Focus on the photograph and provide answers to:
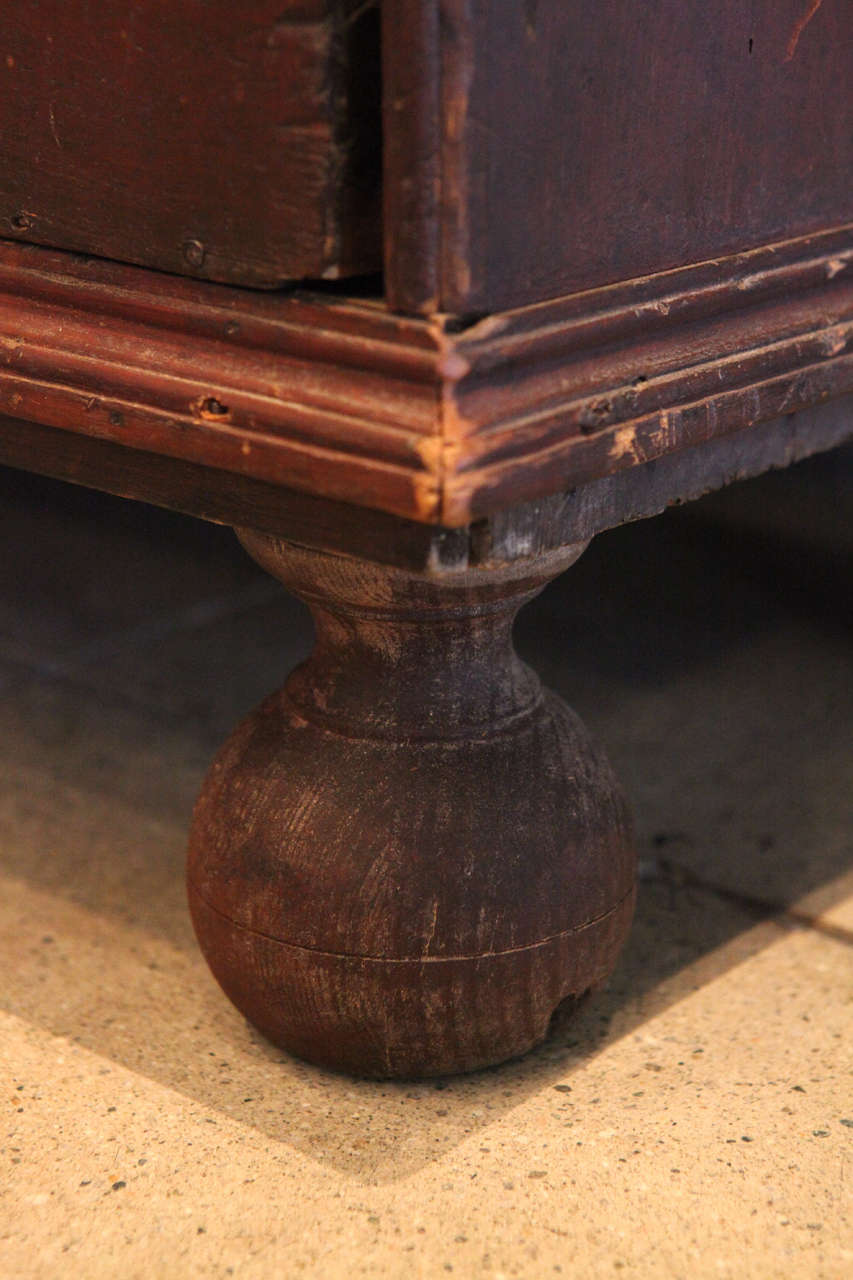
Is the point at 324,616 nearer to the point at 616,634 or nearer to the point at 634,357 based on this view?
the point at 634,357

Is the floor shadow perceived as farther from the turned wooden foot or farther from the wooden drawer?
the wooden drawer

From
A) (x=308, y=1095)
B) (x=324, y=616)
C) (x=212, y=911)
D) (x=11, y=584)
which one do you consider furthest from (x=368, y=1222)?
(x=11, y=584)

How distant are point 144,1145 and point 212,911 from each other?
7.8 inches

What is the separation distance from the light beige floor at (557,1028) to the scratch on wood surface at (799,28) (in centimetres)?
85

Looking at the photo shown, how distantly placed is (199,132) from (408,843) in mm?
571

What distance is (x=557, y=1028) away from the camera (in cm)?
143

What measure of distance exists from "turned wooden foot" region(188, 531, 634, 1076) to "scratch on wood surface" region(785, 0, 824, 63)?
433 millimetres

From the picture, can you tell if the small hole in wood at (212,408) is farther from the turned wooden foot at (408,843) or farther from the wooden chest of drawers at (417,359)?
the turned wooden foot at (408,843)

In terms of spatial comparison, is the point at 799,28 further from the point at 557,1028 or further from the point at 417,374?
the point at 557,1028

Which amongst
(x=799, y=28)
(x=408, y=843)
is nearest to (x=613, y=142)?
(x=799, y=28)

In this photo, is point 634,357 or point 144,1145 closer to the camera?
point 634,357

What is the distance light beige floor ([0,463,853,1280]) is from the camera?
1218mm

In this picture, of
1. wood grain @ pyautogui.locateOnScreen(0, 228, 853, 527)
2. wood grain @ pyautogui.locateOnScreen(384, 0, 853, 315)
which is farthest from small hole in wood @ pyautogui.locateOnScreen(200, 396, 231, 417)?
wood grain @ pyautogui.locateOnScreen(384, 0, 853, 315)

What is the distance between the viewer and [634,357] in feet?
3.83
